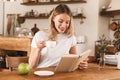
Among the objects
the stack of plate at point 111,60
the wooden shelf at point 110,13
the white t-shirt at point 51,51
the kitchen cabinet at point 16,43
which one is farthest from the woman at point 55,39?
the wooden shelf at point 110,13

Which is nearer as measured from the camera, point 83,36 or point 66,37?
point 66,37

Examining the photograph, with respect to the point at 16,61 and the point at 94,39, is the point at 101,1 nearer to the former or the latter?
the point at 94,39

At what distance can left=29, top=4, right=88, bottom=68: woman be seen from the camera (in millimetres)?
2327

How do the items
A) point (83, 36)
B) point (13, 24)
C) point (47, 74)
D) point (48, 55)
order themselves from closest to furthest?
point (47, 74), point (48, 55), point (83, 36), point (13, 24)

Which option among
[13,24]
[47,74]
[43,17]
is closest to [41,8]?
[43,17]

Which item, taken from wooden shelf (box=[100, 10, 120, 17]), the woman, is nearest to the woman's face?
the woman

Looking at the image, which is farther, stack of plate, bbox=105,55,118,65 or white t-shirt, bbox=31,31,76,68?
stack of plate, bbox=105,55,118,65

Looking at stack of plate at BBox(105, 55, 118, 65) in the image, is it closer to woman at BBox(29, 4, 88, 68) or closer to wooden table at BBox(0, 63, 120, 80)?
woman at BBox(29, 4, 88, 68)

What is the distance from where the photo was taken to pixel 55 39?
241 cm

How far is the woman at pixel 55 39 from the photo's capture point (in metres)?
2.33

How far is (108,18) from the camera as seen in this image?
15.4 feet

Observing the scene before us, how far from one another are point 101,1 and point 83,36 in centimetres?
79

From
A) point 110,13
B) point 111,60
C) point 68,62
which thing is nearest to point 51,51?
point 68,62

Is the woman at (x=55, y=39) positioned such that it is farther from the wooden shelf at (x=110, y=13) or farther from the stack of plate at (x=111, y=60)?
the wooden shelf at (x=110, y=13)
